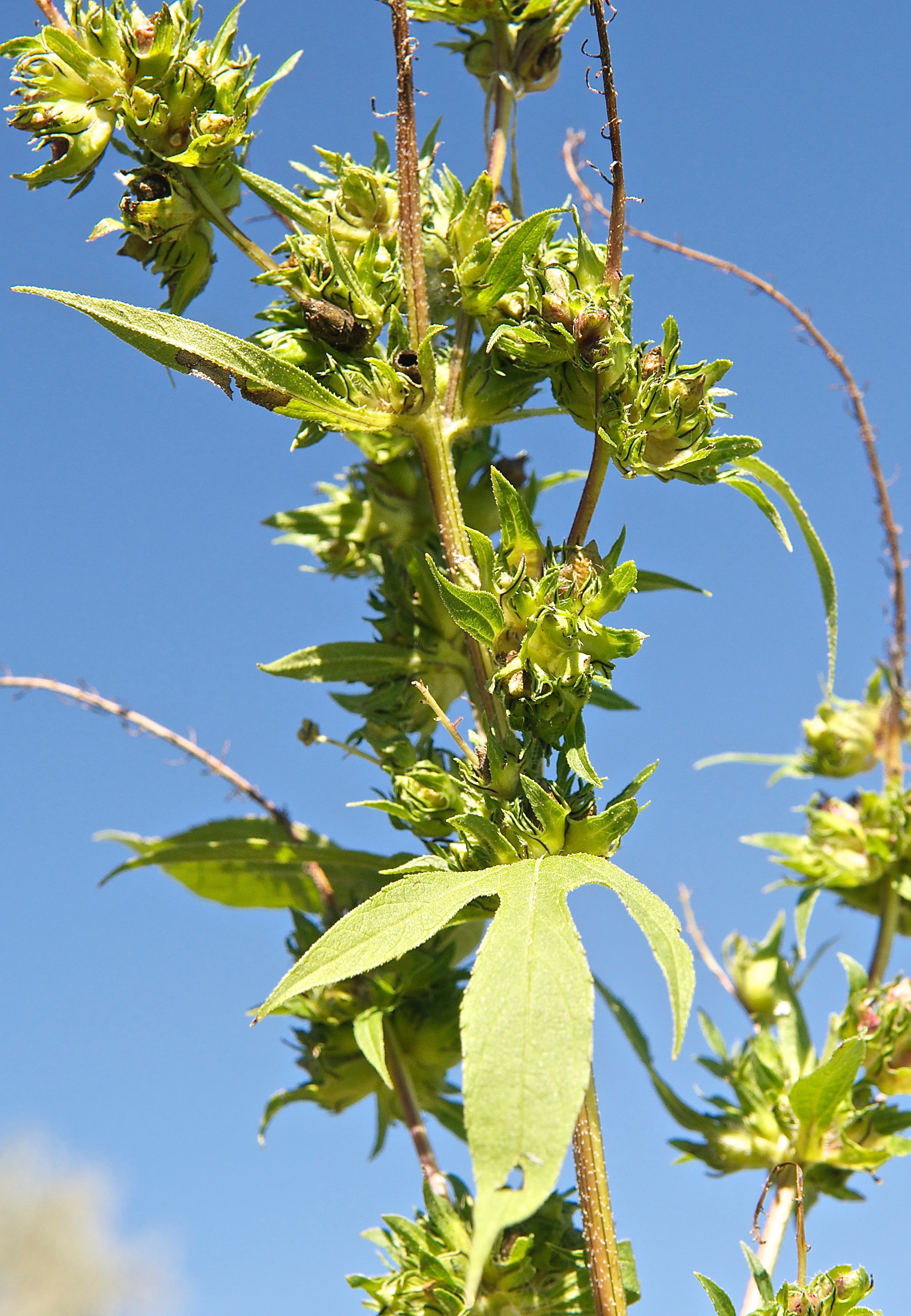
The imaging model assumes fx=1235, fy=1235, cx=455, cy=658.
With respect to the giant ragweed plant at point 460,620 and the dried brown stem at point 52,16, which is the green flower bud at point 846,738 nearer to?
the giant ragweed plant at point 460,620

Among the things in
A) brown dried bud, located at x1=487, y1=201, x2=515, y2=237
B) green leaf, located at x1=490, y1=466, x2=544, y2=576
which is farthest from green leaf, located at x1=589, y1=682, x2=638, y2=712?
brown dried bud, located at x1=487, y1=201, x2=515, y2=237

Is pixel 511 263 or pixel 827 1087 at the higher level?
pixel 511 263

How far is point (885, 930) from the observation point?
2.35 m

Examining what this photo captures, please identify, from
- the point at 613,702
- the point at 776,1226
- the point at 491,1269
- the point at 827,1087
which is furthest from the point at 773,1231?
the point at 613,702

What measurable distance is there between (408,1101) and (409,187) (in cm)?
139

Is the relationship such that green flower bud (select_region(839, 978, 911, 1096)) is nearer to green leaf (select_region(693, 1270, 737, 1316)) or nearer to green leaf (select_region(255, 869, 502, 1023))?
green leaf (select_region(693, 1270, 737, 1316))

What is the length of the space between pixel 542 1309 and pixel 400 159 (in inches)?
61.4

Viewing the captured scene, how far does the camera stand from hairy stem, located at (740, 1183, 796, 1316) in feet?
6.24

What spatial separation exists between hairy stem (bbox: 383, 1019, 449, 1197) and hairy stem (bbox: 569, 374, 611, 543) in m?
0.90

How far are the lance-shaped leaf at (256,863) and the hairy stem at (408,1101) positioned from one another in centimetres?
24

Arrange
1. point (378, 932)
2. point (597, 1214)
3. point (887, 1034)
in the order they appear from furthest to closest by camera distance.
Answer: point (887, 1034) < point (597, 1214) < point (378, 932)

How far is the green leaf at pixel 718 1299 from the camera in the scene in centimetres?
149

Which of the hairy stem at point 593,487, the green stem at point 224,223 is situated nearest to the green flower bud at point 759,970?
the hairy stem at point 593,487

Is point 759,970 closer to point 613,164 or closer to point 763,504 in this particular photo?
point 763,504
